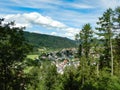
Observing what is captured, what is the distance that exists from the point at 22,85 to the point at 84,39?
44.5 metres

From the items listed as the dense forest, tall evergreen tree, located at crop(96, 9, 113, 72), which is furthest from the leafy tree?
tall evergreen tree, located at crop(96, 9, 113, 72)

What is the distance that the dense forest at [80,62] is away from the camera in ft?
60.5

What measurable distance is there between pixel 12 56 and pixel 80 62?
40.2m

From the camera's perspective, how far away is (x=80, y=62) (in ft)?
190

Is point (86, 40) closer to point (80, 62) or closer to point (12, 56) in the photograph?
point (80, 62)

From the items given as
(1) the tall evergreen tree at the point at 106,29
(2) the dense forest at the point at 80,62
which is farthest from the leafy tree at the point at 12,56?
(1) the tall evergreen tree at the point at 106,29

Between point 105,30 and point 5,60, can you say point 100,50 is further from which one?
point 5,60

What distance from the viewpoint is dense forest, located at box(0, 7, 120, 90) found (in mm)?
18453

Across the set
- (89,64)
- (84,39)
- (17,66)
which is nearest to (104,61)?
(89,64)

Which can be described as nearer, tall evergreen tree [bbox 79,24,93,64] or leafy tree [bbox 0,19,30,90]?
leafy tree [bbox 0,19,30,90]

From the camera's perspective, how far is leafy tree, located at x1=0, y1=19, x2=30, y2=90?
A: 1805cm

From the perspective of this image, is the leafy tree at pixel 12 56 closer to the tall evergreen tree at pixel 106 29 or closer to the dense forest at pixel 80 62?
the dense forest at pixel 80 62

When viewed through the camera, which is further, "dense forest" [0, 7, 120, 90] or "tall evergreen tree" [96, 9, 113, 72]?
"tall evergreen tree" [96, 9, 113, 72]

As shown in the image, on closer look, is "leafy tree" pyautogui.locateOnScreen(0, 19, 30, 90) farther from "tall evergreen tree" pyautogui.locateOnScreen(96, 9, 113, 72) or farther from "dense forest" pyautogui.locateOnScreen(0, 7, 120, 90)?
"tall evergreen tree" pyautogui.locateOnScreen(96, 9, 113, 72)
